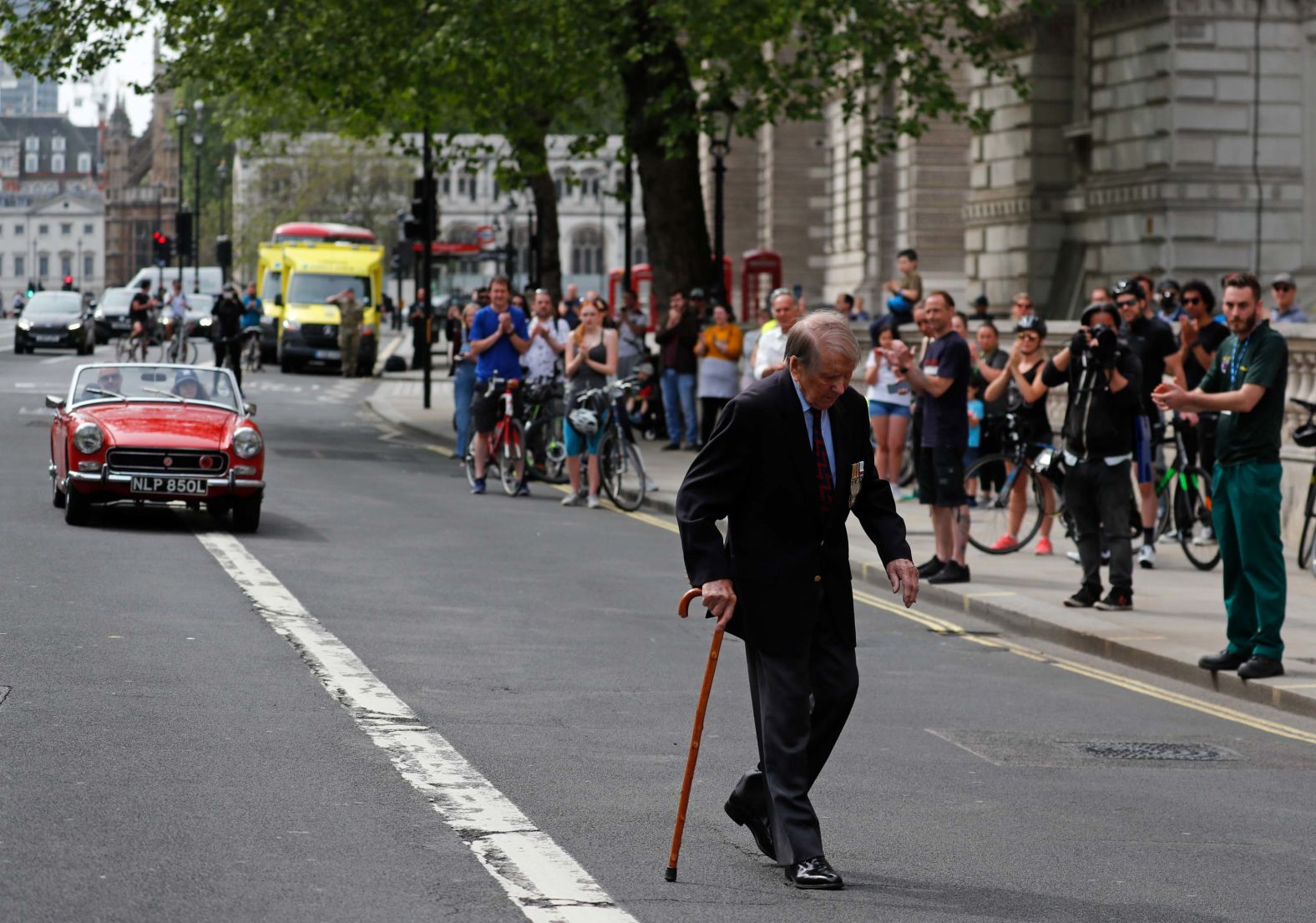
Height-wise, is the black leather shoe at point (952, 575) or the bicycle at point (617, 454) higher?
the bicycle at point (617, 454)

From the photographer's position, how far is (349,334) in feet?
156

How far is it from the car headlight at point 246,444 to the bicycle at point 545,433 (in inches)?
181

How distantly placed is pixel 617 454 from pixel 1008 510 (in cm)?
443

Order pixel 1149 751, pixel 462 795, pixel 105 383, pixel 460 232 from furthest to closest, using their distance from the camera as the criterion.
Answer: pixel 460 232, pixel 105 383, pixel 1149 751, pixel 462 795

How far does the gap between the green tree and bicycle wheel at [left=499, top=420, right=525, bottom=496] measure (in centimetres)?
743

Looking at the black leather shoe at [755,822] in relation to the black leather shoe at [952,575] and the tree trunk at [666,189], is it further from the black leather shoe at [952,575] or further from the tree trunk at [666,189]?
the tree trunk at [666,189]

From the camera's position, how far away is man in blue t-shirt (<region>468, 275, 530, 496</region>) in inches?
777

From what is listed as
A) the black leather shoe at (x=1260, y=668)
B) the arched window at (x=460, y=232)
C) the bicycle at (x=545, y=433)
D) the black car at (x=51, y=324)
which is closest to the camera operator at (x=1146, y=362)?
the black leather shoe at (x=1260, y=668)

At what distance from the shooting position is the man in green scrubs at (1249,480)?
1040cm

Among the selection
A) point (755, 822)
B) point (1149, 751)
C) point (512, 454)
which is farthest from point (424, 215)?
point (755, 822)

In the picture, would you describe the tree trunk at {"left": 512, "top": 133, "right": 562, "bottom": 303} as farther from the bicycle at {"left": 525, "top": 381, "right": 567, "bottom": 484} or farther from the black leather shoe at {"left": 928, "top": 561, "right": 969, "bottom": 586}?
the black leather shoe at {"left": 928, "top": 561, "right": 969, "bottom": 586}

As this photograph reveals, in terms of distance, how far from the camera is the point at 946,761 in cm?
824

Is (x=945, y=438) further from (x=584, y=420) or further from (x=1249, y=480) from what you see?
(x=584, y=420)

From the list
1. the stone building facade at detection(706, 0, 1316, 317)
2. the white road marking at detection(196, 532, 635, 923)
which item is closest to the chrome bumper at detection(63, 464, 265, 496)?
the white road marking at detection(196, 532, 635, 923)
